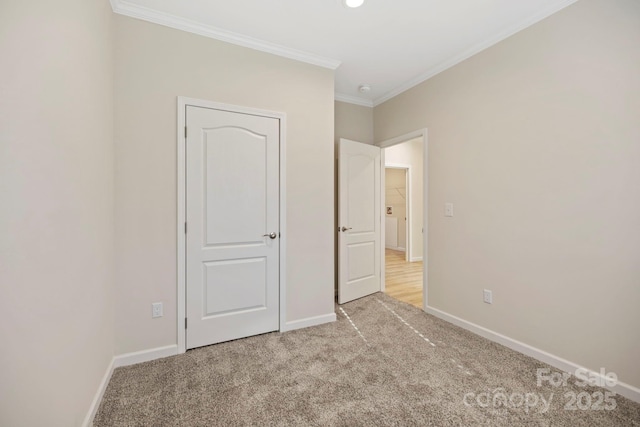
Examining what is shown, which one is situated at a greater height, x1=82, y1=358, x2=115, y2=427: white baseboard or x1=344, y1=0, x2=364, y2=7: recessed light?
x1=344, y1=0, x2=364, y2=7: recessed light

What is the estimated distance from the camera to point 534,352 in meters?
2.14

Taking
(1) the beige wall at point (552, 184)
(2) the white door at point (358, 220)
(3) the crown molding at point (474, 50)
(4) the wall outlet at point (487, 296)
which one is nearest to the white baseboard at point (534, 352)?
(1) the beige wall at point (552, 184)

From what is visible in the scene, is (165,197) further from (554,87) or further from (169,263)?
(554,87)

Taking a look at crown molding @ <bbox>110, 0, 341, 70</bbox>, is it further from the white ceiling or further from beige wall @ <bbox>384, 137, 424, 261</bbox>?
beige wall @ <bbox>384, 137, 424, 261</bbox>

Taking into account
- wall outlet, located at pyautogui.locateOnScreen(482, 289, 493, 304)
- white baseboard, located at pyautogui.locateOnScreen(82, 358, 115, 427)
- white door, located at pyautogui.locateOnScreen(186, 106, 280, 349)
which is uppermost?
white door, located at pyautogui.locateOnScreen(186, 106, 280, 349)

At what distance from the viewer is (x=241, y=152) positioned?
7.96 feet

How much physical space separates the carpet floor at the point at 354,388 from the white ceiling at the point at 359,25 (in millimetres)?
2624

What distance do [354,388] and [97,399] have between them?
1542 millimetres

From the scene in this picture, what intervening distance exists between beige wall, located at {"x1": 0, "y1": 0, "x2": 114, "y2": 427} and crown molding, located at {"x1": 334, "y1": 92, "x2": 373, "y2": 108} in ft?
8.38

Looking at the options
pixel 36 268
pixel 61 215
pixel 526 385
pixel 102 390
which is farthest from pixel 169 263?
pixel 526 385

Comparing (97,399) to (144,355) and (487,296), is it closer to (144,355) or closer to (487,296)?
(144,355)

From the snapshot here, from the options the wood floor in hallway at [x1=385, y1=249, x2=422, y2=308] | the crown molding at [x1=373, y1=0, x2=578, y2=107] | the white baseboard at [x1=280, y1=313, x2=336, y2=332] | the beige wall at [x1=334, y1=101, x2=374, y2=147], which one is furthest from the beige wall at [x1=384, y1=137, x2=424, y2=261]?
the white baseboard at [x1=280, y1=313, x2=336, y2=332]

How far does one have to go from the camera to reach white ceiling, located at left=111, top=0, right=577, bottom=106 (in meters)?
2.02

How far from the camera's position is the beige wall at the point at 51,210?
2.91 ft
